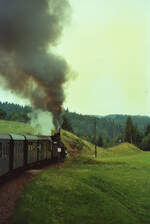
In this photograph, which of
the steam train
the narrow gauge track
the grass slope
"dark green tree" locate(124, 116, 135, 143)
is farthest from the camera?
"dark green tree" locate(124, 116, 135, 143)

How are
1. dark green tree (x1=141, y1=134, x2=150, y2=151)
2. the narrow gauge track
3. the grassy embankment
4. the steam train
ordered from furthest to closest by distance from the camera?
1. dark green tree (x1=141, y1=134, x2=150, y2=151)
2. the steam train
3. the grassy embankment
4. the narrow gauge track

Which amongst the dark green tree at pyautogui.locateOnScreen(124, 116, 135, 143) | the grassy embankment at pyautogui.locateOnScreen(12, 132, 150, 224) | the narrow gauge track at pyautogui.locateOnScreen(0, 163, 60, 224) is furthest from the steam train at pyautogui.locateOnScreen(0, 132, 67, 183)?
the dark green tree at pyautogui.locateOnScreen(124, 116, 135, 143)

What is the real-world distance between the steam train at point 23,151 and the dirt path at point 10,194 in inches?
29.7

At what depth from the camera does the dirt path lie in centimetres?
1343

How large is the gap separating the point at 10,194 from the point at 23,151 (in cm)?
785

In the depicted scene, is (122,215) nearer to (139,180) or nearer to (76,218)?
(76,218)

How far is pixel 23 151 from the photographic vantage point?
24.5 m

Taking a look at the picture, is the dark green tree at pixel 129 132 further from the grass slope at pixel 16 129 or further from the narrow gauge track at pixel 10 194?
the narrow gauge track at pixel 10 194

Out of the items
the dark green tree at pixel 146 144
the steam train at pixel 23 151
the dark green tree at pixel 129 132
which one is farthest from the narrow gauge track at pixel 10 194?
the dark green tree at pixel 129 132

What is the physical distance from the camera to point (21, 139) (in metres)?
23.8

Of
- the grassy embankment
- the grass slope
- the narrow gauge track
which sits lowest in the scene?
the grassy embankment

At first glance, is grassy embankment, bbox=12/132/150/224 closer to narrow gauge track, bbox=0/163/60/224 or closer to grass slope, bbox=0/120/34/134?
narrow gauge track, bbox=0/163/60/224

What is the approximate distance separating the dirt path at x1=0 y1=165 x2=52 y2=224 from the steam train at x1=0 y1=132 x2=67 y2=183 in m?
0.75

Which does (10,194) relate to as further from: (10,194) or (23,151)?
(23,151)
